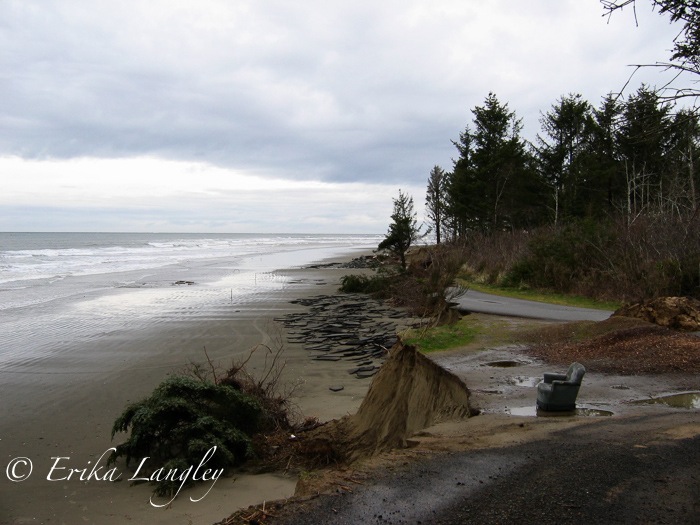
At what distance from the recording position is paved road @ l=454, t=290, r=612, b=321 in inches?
531

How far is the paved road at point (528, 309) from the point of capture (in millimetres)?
13492

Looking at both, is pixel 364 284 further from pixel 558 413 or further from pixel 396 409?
pixel 558 413

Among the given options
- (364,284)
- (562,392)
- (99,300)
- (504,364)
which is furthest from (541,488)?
(99,300)

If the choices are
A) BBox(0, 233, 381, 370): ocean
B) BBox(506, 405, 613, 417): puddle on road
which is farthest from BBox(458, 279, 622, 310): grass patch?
BBox(506, 405, 613, 417): puddle on road

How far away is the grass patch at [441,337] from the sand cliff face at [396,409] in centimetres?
256


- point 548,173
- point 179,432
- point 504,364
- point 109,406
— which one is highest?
point 548,173

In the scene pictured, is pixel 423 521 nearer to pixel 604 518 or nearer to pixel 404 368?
pixel 604 518

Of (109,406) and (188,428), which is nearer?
(188,428)

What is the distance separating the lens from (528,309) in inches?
587

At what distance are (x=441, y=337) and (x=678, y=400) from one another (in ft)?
15.6

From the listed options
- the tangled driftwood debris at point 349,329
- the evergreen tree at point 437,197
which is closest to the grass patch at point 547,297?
the tangled driftwood debris at point 349,329

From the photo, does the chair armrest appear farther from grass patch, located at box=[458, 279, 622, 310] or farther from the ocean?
grass patch, located at box=[458, 279, 622, 310]

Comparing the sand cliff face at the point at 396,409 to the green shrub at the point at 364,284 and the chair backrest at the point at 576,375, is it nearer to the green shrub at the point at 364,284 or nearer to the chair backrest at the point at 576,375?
the chair backrest at the point at 576,375

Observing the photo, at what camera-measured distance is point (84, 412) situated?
8156mm
